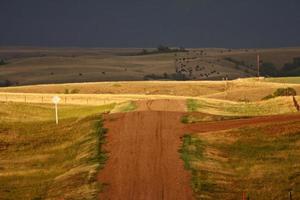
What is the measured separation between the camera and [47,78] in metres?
112

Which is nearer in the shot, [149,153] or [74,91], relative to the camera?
[149,153]

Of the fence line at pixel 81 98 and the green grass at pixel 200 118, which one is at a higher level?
the fence line at pixel 81 98

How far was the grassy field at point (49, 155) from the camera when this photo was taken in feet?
87.7

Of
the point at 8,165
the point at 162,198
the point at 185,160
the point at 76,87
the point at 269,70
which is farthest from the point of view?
the point at 269,70

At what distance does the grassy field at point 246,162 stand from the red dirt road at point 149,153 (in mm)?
428

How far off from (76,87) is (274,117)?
40881mm

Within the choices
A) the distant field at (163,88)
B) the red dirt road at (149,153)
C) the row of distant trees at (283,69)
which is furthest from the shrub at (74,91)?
the row of distant trees at (283,69)

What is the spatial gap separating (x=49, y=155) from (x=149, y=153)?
25.1 feet

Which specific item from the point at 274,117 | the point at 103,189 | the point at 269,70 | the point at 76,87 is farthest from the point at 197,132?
the point at 269,70

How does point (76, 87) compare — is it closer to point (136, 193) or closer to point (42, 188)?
point (42, 188)

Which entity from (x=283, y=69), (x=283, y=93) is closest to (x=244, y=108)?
(x=283, y=93)

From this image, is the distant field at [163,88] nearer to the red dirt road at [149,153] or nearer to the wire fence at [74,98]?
the wire fence at [74,98]

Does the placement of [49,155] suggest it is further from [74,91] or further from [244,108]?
[74,91]

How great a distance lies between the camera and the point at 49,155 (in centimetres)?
3578
